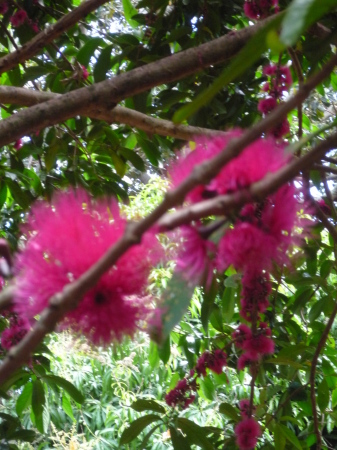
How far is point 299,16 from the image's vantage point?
0.36 m

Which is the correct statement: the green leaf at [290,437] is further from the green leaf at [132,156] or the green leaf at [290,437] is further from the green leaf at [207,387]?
the green leaf at [132,156]

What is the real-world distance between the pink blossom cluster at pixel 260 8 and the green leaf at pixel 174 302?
84 centimetres

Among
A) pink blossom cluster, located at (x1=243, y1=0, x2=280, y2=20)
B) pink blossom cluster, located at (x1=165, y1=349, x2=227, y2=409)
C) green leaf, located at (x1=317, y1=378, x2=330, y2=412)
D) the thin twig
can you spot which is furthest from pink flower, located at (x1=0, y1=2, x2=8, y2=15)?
green leaf, located at (x1=317, y1=378, x2=330, y2=412)

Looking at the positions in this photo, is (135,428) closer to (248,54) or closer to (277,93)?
(277,93)

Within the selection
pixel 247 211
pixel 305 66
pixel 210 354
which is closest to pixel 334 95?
pixel 305 66

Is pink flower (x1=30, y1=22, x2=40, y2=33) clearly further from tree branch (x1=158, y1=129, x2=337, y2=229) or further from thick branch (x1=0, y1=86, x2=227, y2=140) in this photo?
tree branch (x1=158, y1=129, x2=337, y2=229)

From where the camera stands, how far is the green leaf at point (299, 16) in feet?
1.13

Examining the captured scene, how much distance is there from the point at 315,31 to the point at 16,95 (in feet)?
2.19

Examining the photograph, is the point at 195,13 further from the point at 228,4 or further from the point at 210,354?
the point at 210,354

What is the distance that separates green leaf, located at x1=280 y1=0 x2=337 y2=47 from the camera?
0.34 meters

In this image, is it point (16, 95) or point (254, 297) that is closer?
point (254, 297)

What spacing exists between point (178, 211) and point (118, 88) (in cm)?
59

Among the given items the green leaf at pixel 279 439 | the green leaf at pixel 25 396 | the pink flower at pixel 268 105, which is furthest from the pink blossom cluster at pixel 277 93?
the green leaf at pixel 25 396

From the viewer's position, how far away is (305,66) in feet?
5.46
